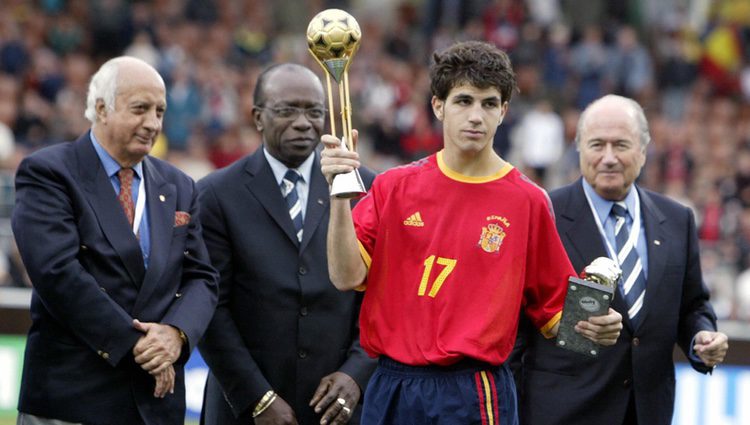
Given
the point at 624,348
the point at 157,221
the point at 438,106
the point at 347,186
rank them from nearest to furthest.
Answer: the point at 347,186 → the point at 438,106 → the point at 157,221 → the point at 624,348

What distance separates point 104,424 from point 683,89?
58.0ft

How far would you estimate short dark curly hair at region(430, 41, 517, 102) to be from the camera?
530 cm

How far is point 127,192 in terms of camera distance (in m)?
5.92

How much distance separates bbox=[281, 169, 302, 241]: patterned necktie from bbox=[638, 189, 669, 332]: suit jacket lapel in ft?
5.57

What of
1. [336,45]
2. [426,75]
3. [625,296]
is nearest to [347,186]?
[336,45]

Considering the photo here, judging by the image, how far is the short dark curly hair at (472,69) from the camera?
530 cm

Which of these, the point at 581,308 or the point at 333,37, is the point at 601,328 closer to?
the point at 581,308

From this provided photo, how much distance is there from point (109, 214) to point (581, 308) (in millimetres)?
2067

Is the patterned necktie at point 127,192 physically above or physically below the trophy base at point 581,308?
above

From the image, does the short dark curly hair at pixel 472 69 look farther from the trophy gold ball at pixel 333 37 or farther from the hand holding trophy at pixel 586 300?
the hand holding trophy at pixel 586 300

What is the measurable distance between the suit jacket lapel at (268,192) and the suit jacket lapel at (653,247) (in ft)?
5.58

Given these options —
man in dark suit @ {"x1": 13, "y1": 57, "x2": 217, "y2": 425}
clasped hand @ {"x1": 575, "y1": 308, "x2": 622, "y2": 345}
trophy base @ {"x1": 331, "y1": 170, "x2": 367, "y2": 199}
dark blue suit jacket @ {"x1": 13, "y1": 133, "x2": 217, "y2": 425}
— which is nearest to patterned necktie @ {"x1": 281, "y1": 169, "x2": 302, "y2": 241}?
man in dark suit @ {"x1": 13, "y1": 57, "x2": 217, "y2": 425}

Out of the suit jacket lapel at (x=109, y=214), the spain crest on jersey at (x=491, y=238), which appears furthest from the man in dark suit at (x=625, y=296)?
the suit jacket lapel at (x=109, y=214)

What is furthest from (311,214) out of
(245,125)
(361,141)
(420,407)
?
(361,141)
